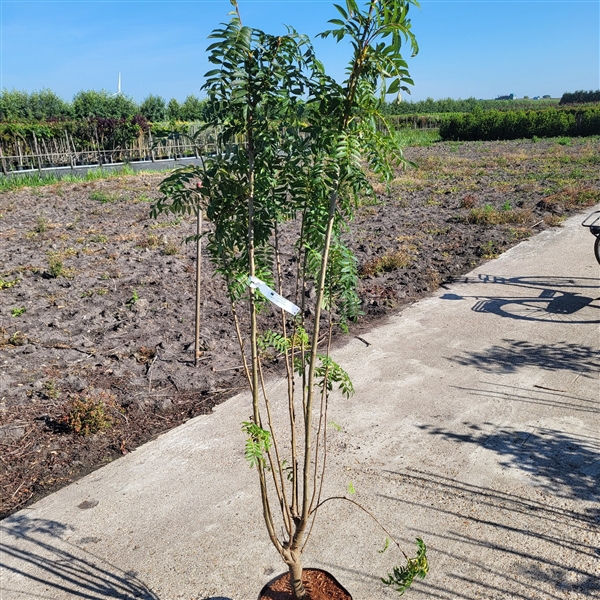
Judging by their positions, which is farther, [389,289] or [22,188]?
[22,188]

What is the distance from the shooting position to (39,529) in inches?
132

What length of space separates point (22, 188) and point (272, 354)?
16.0 metres

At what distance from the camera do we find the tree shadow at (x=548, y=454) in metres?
3.56

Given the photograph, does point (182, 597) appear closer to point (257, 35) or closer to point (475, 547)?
point (475, 547)

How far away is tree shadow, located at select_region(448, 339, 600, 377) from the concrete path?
2 centimetres

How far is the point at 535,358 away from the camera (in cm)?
541

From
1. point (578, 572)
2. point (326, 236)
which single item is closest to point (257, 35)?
point (326, 236)

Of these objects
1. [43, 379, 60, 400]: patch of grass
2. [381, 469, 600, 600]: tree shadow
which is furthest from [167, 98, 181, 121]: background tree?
[381, 469, 600, 600]: tree shadow

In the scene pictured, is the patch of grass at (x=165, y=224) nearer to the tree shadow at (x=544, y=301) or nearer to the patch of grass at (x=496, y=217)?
the patch of grass at (x=496, y=217)

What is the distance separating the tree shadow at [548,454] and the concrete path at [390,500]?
0.04 ft

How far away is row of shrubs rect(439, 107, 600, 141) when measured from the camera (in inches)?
1315

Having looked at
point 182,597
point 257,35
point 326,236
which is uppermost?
point 257,35

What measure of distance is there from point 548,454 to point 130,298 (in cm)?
503

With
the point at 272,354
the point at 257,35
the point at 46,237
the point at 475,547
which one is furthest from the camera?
the point at 46,237
